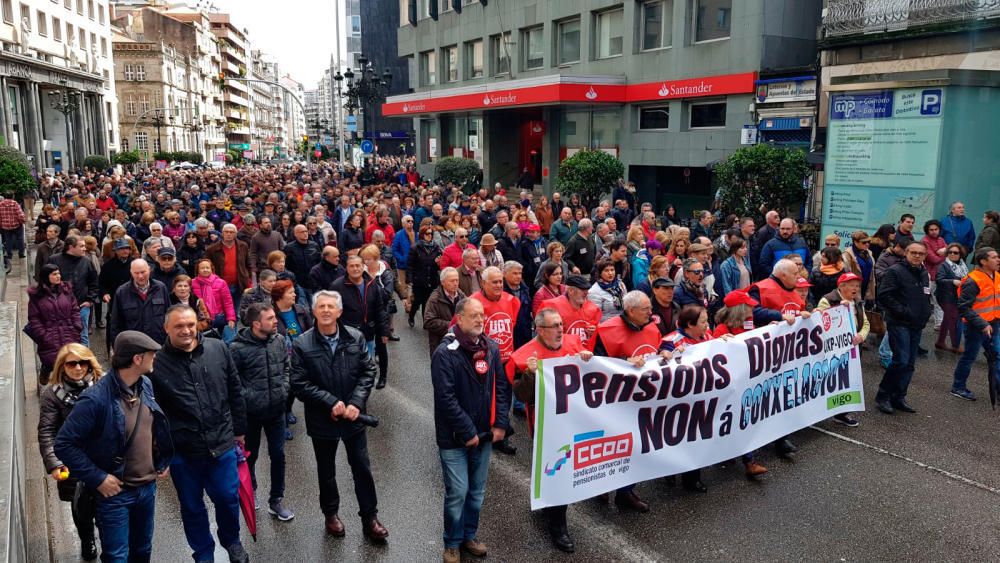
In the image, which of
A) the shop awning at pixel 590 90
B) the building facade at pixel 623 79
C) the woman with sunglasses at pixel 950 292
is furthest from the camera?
the shop awning at pixel 590 90

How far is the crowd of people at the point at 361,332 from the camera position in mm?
4652

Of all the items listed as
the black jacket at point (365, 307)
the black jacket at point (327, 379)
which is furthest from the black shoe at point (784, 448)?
the black jacket at point (365, 307)

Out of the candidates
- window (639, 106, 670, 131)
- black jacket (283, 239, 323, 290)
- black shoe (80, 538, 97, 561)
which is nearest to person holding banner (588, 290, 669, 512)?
black shoe (80, 538, 97, 561)

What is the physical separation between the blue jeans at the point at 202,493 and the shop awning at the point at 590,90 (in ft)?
67.8

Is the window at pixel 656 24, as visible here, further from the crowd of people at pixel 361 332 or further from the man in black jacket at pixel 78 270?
the man in black jacket at pixel 78 270

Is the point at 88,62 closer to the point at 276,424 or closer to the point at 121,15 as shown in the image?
the point at 121,15

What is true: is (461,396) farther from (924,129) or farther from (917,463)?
(924,129)

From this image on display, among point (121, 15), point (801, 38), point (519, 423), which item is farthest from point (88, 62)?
point (519, 423)

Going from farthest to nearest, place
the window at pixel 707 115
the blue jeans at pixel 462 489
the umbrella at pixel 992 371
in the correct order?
the window at pixel 707 115 < the umbrella at pixel 992 371 < the blue jeans at pixel 462 489

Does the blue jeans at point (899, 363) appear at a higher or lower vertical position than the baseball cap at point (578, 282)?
lower

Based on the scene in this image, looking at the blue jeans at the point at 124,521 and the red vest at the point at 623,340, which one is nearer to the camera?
the blue jeans at the point at 124,521

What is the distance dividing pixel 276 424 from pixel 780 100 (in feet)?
63.7

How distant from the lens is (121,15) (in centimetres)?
9688

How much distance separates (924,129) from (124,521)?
15.0 m
